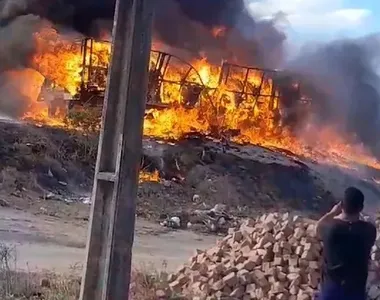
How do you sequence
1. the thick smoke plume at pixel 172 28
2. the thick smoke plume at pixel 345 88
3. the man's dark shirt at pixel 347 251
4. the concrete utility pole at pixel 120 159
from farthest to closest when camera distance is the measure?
the thick smoke plume at pixel 345 88 < the thick smoke plume at pixel 172 28 < the concrete utility pole at pixel 120 159 < the man's dark shirt at pixel 347 251

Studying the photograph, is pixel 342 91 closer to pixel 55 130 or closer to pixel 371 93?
pixel 371 93

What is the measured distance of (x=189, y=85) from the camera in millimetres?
8945

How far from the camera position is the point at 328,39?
9.25m

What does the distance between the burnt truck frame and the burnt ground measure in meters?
0.63

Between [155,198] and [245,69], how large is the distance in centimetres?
262

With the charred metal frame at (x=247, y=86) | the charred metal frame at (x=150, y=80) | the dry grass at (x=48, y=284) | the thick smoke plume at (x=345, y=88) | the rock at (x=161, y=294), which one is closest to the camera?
the dry grass at (x=48, y=284)

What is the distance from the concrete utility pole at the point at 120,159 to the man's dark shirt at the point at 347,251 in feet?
4.39

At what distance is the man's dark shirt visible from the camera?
168 inches

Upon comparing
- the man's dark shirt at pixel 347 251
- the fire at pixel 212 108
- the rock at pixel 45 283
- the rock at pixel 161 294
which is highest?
the fire at pixel 212 108

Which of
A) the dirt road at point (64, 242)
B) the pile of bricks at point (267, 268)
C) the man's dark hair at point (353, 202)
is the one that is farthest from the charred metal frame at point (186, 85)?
the man's dark hair at point (353, 202)

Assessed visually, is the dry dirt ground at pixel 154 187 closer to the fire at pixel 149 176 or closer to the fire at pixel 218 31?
the fire at pixel 149 176

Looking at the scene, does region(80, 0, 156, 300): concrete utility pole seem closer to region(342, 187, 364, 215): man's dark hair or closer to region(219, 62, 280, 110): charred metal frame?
region(342, 187, 364, 215): man's dark hair

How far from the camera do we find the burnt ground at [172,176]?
24.5 feet

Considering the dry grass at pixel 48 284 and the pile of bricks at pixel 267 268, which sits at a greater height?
the pile of bricks at pixel 267 268
